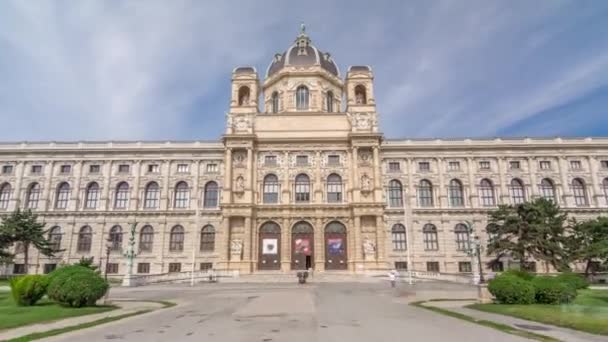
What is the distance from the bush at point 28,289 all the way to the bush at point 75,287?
773mm

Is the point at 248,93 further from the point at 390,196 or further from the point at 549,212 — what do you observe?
the point at 549,212

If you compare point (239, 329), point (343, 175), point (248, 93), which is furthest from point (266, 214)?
point (239, 329)

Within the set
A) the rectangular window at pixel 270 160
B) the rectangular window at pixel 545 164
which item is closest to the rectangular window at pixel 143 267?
the rectangular window at pixel 270 160

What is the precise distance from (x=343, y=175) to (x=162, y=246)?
25051 millimetres

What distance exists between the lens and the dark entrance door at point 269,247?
4550cm

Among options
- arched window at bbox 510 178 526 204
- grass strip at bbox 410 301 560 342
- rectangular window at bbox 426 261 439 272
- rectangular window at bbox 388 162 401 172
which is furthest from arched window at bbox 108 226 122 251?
arched window at bbox 510 178 526 204

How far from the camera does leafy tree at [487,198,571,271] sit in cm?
3644

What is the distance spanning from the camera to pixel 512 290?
15930mm

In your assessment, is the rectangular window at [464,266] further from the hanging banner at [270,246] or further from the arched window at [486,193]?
the hanging banner at [270,246]

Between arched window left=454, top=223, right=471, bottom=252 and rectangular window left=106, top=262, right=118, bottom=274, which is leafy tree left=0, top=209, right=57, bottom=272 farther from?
arched window left=454, top=223, right=471, bottom=252

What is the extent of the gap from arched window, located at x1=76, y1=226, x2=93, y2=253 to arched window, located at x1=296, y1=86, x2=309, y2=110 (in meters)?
33.4

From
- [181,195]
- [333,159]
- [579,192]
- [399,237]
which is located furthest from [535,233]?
[181,195]

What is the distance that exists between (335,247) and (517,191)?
25.4 metres

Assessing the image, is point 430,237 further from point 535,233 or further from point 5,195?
point 5,195
